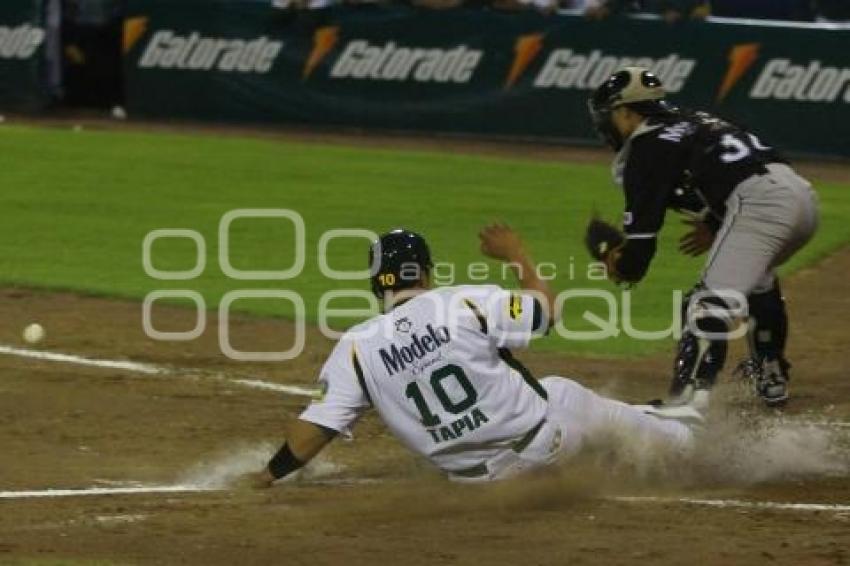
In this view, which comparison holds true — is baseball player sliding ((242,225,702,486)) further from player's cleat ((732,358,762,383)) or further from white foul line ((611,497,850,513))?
player's cleat ((732,358,762,383))

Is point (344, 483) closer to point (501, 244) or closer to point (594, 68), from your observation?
point (501, 244)

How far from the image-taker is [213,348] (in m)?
11.7

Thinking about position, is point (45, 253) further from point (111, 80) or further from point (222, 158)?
point (111, 80)

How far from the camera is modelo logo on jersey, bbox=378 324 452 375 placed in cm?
759

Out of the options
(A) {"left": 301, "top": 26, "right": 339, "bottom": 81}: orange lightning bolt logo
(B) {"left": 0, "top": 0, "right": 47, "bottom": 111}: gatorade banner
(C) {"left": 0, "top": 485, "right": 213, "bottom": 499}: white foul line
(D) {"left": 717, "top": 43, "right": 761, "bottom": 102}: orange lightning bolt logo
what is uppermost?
(C) {"left": 0, "top": 485, "right": 213, "bottom": 499}: white foul line

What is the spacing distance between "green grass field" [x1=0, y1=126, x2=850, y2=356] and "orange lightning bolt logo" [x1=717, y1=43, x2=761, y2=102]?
1.80m

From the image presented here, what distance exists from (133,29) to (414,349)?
16.4 meters

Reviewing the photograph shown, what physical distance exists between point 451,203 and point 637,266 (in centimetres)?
888

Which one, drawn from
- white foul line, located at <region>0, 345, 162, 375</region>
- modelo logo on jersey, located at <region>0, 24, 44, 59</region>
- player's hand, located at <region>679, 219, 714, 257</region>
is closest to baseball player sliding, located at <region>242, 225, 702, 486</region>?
player's hand, located at <region>679, 219, 714, 257</region>

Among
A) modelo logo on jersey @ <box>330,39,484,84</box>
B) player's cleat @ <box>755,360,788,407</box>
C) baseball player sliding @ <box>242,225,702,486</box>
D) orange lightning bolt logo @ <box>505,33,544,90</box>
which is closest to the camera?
baseball player sliding @ <box>242,225,702,486</box>

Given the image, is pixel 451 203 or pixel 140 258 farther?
pixel 451 203

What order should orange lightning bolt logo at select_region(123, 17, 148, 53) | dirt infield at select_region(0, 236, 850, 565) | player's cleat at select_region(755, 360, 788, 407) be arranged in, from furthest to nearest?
orange lightning bolt logo at select_region(123, 17, 148, 53) < player's cleat at select_region(755, 360, 788, 407) < dirt infield at select_region(0, 236, 850, 565)

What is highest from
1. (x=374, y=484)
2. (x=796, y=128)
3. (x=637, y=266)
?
(x=637, y=266)

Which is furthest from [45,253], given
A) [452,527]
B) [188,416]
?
[452,527]
